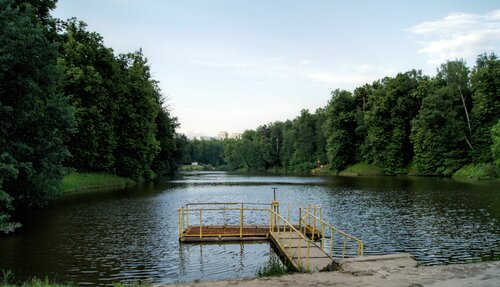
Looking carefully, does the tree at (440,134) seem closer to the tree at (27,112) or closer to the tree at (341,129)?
the tree at (341,129)

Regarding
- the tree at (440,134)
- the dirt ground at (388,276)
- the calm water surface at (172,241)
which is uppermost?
the tree at (440,134)

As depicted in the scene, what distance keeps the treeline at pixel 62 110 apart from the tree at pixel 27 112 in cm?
5

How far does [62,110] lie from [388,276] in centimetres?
2046

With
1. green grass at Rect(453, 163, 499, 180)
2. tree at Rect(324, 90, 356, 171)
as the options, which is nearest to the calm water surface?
green grass at Rect(453, 163, 499, 180)

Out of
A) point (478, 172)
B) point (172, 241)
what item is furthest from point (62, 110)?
point (478, 172)

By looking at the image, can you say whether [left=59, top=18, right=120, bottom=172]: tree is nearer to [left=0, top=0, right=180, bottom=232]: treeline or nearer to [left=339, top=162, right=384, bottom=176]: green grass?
[left=0, top=0, right=180, bottom=232]: treeline

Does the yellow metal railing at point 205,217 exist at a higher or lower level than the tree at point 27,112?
lower

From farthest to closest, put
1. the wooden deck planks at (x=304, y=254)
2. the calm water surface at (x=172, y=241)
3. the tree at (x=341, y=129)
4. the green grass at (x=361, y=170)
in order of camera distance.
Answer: the tree at (x=341, y=129) → the green grass at (x=361, y=170) → the calm water surface at (x=172, y=241) → the wooden deck planks at (x=304, y=254)

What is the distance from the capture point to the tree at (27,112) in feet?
68.3

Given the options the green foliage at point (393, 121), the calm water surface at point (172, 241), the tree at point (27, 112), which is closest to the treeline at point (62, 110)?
the tree at point (27, 112)

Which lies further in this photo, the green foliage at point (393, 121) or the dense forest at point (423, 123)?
the green foliage at point (393, 121)

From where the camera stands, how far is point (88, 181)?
54656 mm

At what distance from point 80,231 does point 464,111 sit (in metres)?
77.0

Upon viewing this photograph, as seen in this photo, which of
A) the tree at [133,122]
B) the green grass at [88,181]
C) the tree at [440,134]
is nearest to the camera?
the green grass at [88,181]
